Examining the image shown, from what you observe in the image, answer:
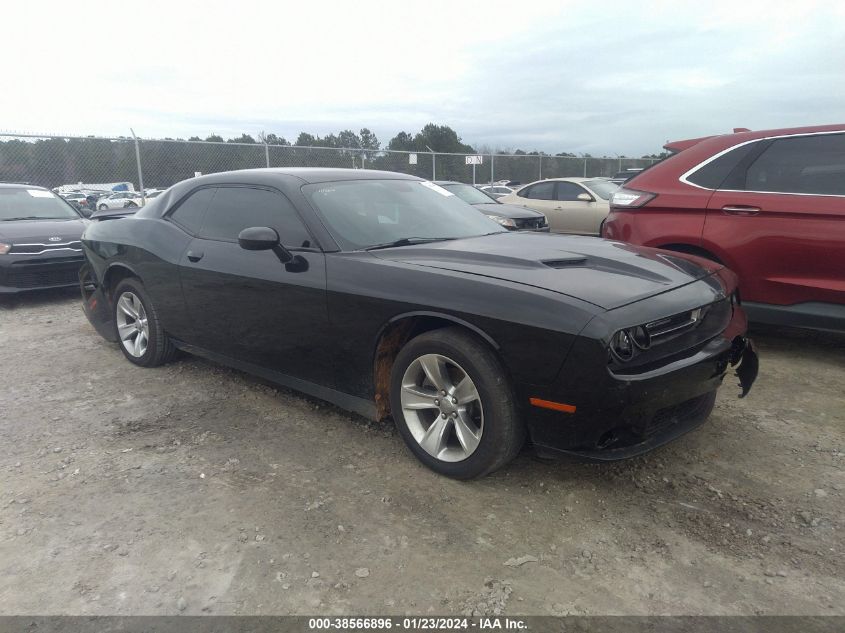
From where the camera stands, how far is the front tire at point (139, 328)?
15.1ft

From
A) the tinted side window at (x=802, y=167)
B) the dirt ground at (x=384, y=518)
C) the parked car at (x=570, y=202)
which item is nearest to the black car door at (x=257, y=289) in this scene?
the dirt ground at (x=384, y=518)

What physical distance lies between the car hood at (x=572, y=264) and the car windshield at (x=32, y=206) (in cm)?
696

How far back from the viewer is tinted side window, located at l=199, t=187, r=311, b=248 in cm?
359

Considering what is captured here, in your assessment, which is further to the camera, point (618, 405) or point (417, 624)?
point (618, 405)

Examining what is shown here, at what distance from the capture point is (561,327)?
2.48 meters

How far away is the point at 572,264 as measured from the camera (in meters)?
3.03

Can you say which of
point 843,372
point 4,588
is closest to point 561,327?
point 4,588

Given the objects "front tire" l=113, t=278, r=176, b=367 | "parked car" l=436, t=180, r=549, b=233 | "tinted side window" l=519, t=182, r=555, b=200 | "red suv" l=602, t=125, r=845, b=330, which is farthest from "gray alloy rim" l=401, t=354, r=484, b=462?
"tinted side window" l=519, t=182, r=555, b=200

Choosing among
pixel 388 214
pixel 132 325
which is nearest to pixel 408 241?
pixel 388 214

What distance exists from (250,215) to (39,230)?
16.9 ft

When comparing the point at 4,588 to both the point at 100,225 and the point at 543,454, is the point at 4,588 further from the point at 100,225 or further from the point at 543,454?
the point at 100,225

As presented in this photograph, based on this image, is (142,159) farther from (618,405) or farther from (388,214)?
(618,405)

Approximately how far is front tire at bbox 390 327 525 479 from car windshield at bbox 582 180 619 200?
32.4ft

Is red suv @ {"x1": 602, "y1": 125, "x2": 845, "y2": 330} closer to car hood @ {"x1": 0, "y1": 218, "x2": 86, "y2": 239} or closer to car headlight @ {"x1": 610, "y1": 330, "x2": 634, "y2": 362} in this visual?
car headlight @ {"x1": 610, "y1": 330, "x2": 634, "y2": 362}
